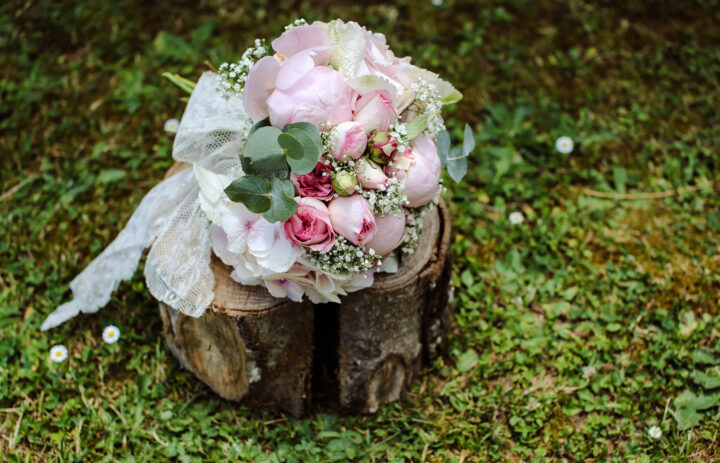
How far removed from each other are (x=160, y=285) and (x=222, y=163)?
0.45 metres

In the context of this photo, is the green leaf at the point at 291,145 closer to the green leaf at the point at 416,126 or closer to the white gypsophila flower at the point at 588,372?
the green leaf at the point at 416,126

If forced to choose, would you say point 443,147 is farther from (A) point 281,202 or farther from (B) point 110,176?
(B) point 110,176

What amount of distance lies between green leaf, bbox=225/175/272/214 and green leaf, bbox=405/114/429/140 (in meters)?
0.42

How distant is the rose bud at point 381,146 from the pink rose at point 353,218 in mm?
124

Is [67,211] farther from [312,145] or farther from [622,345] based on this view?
[622,345]

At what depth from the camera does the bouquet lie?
5.80 ft

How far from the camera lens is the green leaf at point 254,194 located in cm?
175

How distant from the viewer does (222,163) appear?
7.21ft

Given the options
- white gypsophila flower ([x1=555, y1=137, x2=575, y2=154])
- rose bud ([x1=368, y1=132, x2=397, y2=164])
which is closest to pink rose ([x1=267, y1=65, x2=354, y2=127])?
rose bud ([x1=368, y1=132, x2=397, y2=164])

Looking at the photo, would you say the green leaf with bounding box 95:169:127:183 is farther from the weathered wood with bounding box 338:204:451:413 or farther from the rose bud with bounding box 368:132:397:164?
the rose bud with bounding box 368:132:397:164

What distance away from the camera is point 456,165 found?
2074 mm

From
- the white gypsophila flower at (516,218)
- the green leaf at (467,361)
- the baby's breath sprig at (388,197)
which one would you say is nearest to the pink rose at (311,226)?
the baby's breath sprig at (388,197)

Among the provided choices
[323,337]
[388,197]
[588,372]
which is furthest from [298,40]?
[588,372]

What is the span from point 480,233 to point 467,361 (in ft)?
2.14
